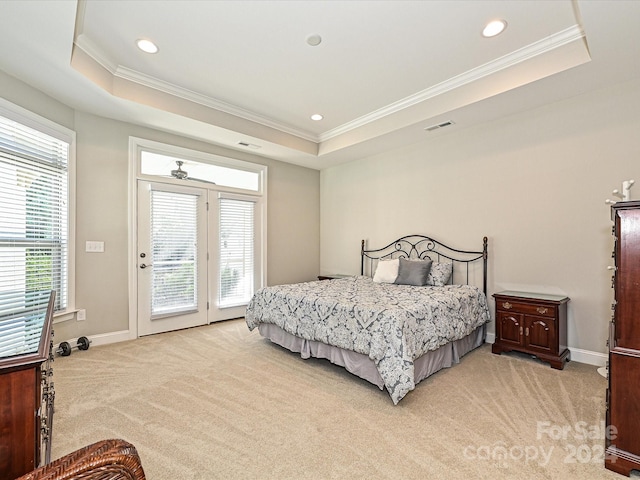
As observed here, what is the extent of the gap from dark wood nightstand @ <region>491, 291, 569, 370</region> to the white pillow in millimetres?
1272

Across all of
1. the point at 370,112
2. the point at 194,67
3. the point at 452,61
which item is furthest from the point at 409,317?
the point at 194,67

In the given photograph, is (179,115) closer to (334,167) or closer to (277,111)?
(277,111)

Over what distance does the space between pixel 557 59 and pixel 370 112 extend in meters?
2.04

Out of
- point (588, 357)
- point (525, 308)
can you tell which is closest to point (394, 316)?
point (525, 308)

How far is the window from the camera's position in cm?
280

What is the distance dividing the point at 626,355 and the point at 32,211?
4.77 meters

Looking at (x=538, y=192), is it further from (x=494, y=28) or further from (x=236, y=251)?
(x=236, y=251)

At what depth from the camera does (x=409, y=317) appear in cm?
261

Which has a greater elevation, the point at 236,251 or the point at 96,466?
the point at 236,251

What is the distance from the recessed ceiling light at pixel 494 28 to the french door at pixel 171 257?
12.5ft

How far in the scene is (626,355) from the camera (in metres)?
1.69

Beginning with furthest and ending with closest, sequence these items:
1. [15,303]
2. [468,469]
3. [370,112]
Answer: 1. [370,112]
2. [15,303]
3. [468,469]

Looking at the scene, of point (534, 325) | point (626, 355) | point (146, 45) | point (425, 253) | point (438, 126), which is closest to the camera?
point (626, 355)

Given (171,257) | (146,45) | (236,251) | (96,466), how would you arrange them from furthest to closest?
1. (236,251)
2. (171,257)
3. (146,45)
4. (96,466)
